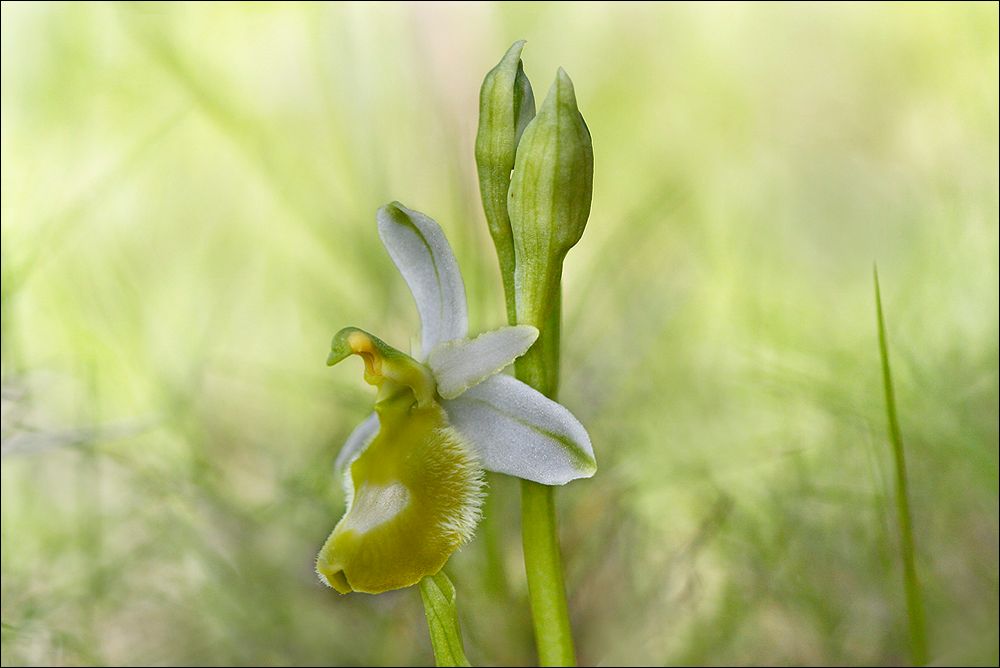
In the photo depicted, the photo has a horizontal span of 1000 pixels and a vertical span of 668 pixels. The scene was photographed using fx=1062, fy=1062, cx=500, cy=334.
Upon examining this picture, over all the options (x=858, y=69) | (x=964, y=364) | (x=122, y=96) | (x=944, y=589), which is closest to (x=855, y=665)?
(x=944, y=589)

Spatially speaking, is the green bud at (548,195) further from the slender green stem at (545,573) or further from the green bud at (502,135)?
the slender green stem at (545,573)

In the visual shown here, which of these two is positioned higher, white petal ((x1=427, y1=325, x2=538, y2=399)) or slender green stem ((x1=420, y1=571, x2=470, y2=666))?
white petal ((x1=427, y1=325, x2=538, y2=399))

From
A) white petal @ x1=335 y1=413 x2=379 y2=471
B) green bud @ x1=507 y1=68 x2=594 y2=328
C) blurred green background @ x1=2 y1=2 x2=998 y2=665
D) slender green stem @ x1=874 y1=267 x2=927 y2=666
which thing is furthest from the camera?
blurred green background @ x1=2 y1=2 x2=998 y2=665

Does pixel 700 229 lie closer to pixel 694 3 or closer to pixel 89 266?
pixel 694 3

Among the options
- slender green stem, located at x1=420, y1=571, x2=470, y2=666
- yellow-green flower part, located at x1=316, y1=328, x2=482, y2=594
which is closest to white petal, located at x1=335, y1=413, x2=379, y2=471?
yellow-green flower part, located at x1=316, y1=328, x2=482, y2=594

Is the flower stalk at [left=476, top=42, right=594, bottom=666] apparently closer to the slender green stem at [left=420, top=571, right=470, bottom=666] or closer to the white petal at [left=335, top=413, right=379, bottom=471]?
the slender green stem at [left=420, top=571, right=470, bottom=666]

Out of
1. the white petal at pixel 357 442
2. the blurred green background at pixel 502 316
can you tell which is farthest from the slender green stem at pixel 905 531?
the white petal at pixel 357 442

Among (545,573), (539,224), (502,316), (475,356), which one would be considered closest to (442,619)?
(545,573)
